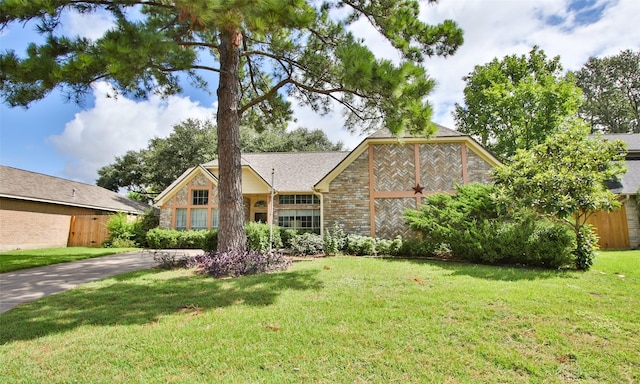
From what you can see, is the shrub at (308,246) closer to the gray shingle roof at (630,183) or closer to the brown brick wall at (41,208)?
the gray shingle roof at (630,183)

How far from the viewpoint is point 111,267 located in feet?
32.3

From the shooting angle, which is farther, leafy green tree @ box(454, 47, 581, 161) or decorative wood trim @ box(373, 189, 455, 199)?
leafy green tree @ box(454, 47, 581, 161)

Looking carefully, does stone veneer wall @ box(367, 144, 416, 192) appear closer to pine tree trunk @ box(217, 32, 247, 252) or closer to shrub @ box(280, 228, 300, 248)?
shrub @ box(280, 228, 300, 248)

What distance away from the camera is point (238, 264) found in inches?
308

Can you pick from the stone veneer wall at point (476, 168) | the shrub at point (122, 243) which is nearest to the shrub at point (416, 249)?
the stone veneer wall at point (476, 168)

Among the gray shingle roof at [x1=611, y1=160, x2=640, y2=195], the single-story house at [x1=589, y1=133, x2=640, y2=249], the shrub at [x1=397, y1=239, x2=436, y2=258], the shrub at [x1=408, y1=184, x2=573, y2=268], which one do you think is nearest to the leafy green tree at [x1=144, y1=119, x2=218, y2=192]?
the shrub at [x1=397, y1=239, x2=436, y2=258]

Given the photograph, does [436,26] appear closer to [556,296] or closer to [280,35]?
[280,35]

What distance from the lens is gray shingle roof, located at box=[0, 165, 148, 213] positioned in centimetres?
1611

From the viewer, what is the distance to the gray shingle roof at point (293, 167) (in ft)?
58.3

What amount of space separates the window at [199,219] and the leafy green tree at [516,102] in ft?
59.3

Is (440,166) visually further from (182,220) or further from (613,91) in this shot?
(613,91)

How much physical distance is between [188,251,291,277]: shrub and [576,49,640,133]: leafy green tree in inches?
1384

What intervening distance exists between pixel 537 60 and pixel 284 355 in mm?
27824

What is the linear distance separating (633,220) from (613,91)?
2273 centimetres
